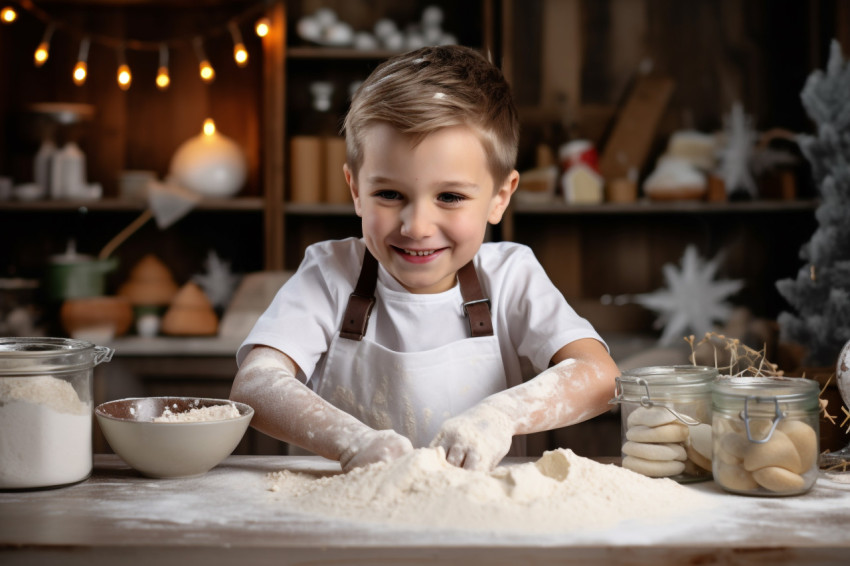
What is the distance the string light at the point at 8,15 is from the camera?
2.55 meters

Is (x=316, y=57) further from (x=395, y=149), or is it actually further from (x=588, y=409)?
(x=588, y=409)

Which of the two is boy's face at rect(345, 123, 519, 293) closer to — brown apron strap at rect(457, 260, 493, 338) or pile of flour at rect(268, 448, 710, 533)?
brown apron strap at rect(457, 260, 493, 338)

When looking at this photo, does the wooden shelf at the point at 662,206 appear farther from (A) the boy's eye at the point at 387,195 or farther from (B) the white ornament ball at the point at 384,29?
(A) the boy's eye at the point at 387,195

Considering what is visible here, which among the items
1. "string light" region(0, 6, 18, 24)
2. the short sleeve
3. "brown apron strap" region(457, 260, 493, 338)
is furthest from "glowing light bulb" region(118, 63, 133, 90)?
"brown apron strap" region(457, 260, 493, 338)

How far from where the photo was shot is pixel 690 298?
9.04ft

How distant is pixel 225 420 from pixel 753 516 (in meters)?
0.52

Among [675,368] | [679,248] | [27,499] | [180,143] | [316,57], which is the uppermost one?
[316,57]

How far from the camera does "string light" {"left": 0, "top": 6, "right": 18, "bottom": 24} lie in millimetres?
2553

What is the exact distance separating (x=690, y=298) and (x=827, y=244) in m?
0.82

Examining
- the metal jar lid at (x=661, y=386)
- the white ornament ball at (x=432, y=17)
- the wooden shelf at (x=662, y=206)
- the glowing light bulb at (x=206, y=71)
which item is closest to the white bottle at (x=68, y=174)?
the glowing light bulb at (x=206, y=71)

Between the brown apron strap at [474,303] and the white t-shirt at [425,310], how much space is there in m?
0.01

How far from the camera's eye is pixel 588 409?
1.08 m

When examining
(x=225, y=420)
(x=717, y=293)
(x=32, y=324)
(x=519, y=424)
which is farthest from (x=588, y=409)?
(x=32, y=324)

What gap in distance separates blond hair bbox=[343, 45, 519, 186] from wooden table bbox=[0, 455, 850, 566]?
1.68 feet
